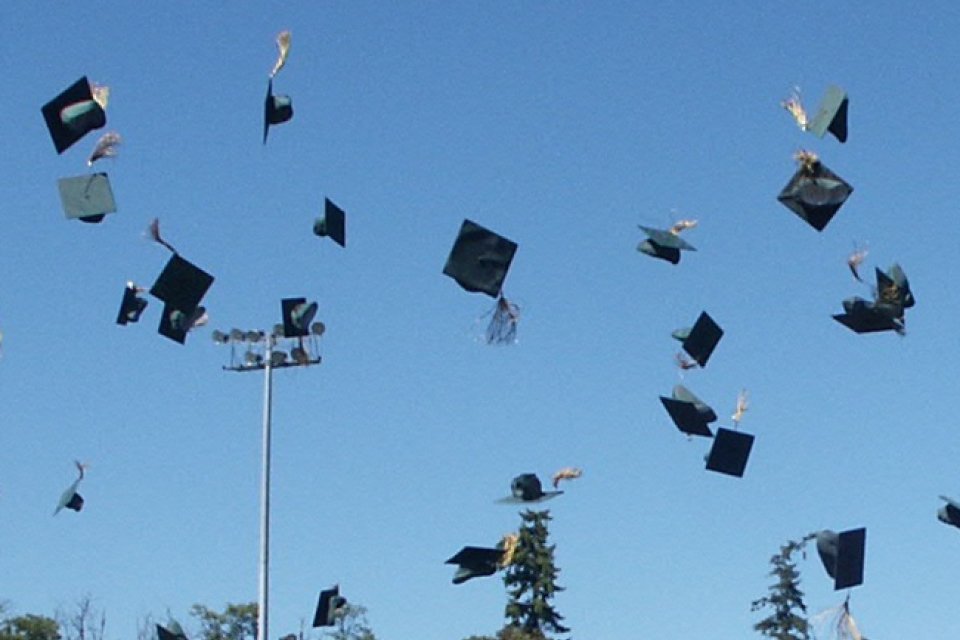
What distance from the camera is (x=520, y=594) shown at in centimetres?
4456

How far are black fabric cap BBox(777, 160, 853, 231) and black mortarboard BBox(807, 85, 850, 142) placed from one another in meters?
0.24

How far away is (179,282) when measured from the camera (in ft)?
49.9

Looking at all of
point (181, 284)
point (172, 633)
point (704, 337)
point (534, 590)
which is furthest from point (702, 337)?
point (534, 590)

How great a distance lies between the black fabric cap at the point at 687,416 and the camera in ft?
49.3

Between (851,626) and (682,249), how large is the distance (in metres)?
3.19

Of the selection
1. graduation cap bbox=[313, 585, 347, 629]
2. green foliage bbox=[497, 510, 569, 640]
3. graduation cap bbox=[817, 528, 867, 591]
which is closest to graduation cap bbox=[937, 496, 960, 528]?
graduation cap bbox=[817, 528, 867, 591]

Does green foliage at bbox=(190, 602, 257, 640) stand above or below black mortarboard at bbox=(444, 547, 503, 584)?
above

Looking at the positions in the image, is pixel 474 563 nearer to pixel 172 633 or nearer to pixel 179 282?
pixel 179 282

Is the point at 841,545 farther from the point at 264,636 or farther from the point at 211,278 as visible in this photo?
the point at 264,636

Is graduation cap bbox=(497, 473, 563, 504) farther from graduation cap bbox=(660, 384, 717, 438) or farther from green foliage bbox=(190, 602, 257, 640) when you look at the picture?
green foliage bbox=(190, 602, 257, 640)

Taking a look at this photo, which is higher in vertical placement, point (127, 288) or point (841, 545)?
point (127, 288)

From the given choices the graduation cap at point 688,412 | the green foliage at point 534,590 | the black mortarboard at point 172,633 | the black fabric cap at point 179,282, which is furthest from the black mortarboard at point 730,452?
the green foliage at point 534,590

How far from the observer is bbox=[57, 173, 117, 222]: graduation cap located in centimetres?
1423

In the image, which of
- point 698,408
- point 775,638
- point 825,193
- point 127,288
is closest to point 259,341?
point 127,288
